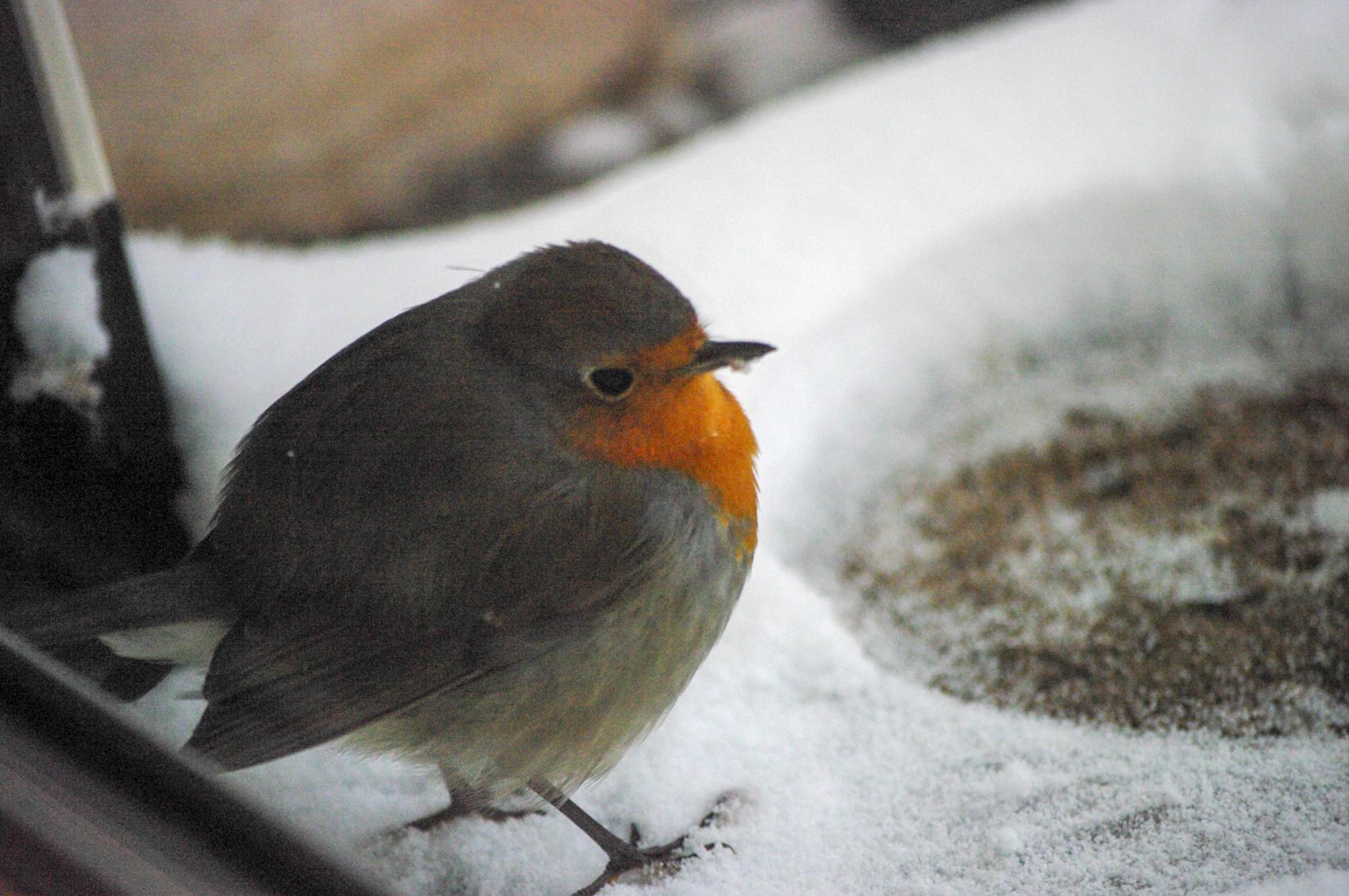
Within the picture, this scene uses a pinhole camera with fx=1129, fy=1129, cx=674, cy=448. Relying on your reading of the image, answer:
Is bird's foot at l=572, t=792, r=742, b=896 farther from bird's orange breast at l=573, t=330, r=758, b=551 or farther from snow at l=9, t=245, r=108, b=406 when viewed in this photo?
snow at l=9, t=245, r=108, b=406

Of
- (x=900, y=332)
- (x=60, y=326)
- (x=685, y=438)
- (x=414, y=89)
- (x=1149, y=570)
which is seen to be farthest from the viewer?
(x=414, y=89)

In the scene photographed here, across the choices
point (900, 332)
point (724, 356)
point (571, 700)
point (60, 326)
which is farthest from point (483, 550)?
point (900, 332)

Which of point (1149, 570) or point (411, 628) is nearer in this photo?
point (411, 628)

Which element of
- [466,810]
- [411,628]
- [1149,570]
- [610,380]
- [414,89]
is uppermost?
[414,89]

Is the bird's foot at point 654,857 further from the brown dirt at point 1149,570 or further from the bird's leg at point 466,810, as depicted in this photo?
the brown dirt at point 1149,570

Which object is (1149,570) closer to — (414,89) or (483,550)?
(483,550)

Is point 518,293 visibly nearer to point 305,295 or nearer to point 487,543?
point 487,543

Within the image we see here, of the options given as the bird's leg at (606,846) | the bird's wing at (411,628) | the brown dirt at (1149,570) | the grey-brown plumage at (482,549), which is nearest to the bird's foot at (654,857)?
the bird's leg at (606,846)
